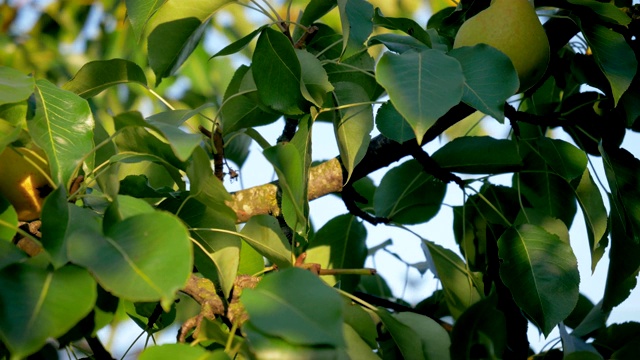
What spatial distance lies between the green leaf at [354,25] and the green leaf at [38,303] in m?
0.41

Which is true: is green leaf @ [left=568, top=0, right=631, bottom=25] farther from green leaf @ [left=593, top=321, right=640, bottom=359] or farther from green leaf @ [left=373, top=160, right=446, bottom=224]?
green leaf @ [left=593, top=321, right=640, bottom=359]

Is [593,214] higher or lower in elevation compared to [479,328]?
lower

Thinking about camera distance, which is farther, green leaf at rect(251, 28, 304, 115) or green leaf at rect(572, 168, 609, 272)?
green leaf at rect(572, 168, 609, 272)

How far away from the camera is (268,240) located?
0.75 metres

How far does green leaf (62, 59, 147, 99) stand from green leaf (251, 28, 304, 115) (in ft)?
0.67

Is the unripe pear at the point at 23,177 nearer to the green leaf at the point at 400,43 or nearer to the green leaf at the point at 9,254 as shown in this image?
the green leaf at the point at 9,254

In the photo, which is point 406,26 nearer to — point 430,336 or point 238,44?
point 238,44

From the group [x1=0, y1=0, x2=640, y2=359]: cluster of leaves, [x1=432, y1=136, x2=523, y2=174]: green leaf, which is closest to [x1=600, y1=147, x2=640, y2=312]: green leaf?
[x1=0, y1=0, x2=640, y2=359]: cluster of leaves

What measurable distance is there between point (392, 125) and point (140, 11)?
14.1 inches

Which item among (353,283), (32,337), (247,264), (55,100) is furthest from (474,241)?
(32,337)

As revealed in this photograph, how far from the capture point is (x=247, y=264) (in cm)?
90

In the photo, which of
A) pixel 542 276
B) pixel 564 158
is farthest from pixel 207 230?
pixel 564 158

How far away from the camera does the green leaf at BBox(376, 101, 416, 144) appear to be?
0.83m

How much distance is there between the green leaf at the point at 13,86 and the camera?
0.66m
